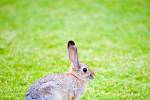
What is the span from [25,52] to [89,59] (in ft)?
6.20

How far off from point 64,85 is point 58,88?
0.71 feet

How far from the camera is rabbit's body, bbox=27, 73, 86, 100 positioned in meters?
6.95

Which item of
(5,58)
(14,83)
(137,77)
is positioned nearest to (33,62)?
(5,58)

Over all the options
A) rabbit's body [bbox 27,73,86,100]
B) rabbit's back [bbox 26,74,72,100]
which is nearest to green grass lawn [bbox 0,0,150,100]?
rabbit's body [bbox 27,73,86,100]

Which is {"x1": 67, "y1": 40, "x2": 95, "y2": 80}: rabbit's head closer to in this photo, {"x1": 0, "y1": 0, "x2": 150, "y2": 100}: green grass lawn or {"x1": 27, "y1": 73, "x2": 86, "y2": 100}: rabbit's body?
{"x1": 27, "y1": 73, "x2": 86, "y2": 100}: rabbit's body

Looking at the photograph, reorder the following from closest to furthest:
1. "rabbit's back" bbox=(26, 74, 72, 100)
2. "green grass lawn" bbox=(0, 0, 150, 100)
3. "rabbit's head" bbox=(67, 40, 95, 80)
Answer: "rabbit's back" bbox=(26, 74, 72, 100), "rabbit's head" bbox=(67, 40, 95, 80), "green grass lawn" bbox=(0, 0, 150, 100)

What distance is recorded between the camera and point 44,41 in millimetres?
13945

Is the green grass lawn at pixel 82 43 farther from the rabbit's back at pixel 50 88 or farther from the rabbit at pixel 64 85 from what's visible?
the rabbit's back at pixel 50 88

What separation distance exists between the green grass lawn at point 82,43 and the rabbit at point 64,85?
→ 0.83 m

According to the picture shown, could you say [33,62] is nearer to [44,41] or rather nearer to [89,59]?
[89,59]

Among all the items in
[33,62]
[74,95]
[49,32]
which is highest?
[49,32]

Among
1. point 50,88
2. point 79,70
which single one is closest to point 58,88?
point 50,88

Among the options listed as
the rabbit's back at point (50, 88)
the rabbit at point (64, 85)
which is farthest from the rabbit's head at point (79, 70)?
the rabbit's back at point (50, 88)

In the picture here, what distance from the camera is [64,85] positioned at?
7.39 m
